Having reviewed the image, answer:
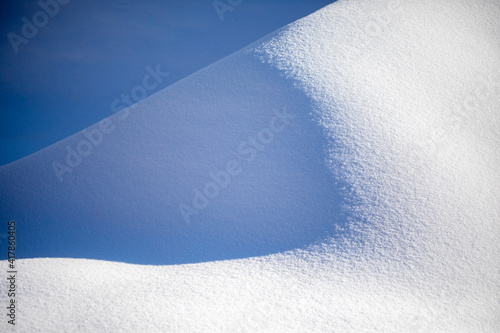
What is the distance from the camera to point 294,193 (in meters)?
5.20

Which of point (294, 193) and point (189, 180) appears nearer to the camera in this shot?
point (294, 193)

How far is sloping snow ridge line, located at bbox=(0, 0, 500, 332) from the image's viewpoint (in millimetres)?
3736

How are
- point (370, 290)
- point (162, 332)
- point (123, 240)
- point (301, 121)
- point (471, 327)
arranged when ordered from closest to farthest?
point (162, 332) < point (471, 327) < point (370, 290) < point (123, 240) < point (301, 121)

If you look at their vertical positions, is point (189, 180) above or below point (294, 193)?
above

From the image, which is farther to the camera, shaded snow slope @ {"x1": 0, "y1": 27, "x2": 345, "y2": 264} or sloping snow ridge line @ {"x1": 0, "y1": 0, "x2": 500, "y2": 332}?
shaded snow slope @ {"x1": 0, "y1": 27, "x2": 345, "y2": 264}

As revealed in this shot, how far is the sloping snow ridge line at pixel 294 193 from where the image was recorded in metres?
3.74

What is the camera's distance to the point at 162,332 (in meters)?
3.27

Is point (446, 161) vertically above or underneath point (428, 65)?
underneath

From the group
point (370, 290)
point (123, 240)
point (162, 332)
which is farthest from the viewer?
point (123, 240)

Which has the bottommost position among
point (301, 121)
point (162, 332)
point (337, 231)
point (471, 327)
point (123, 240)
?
point (471, 327)

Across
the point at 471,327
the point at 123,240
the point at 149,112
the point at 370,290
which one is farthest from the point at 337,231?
the point at 149,112

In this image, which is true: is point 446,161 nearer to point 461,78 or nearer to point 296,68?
point 461,78

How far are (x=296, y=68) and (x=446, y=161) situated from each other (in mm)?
2680

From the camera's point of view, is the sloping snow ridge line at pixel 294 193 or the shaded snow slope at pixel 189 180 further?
the shaded snow slope at pixel 189 180
